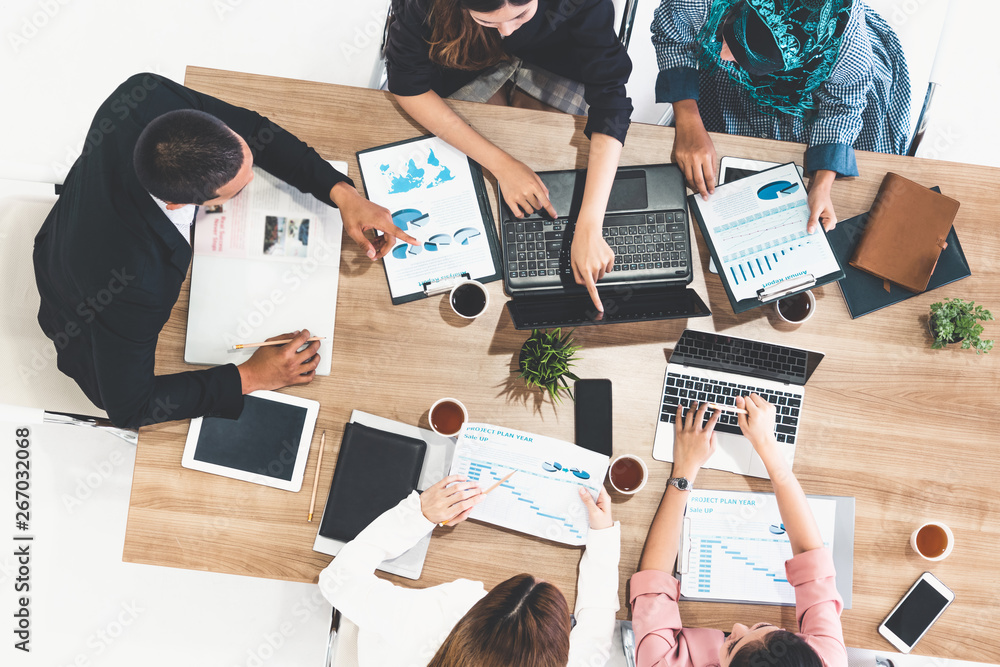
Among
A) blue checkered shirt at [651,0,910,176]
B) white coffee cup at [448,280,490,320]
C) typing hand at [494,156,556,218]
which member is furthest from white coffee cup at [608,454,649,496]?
blue checkered shirt at [651,0,910,176]

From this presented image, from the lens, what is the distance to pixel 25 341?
1396 millimetres

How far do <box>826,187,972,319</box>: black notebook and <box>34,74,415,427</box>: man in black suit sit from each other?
1047 mm

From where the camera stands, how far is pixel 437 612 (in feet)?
4.14

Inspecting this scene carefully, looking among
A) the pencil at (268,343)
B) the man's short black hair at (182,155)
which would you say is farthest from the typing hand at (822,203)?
the man's short black hair at (182,155)

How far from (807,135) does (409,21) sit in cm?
107

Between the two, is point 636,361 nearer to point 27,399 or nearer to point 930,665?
point 27,399

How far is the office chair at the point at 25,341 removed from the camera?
4.48 ft

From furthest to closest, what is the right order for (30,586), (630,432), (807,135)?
(30,586) < (807,135) < (630,432)

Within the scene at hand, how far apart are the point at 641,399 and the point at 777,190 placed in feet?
1.95

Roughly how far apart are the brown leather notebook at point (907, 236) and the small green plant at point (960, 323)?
75 millimetres

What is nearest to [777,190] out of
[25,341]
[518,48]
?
[518,48]

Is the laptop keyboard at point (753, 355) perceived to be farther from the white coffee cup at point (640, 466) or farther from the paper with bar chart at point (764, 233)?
the white coffee cup at point (640, 466)

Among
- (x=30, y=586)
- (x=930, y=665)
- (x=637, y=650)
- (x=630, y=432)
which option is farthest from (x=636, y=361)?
(x=30, y=586)

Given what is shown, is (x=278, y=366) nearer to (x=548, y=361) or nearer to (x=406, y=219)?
(x=406, y=219)
